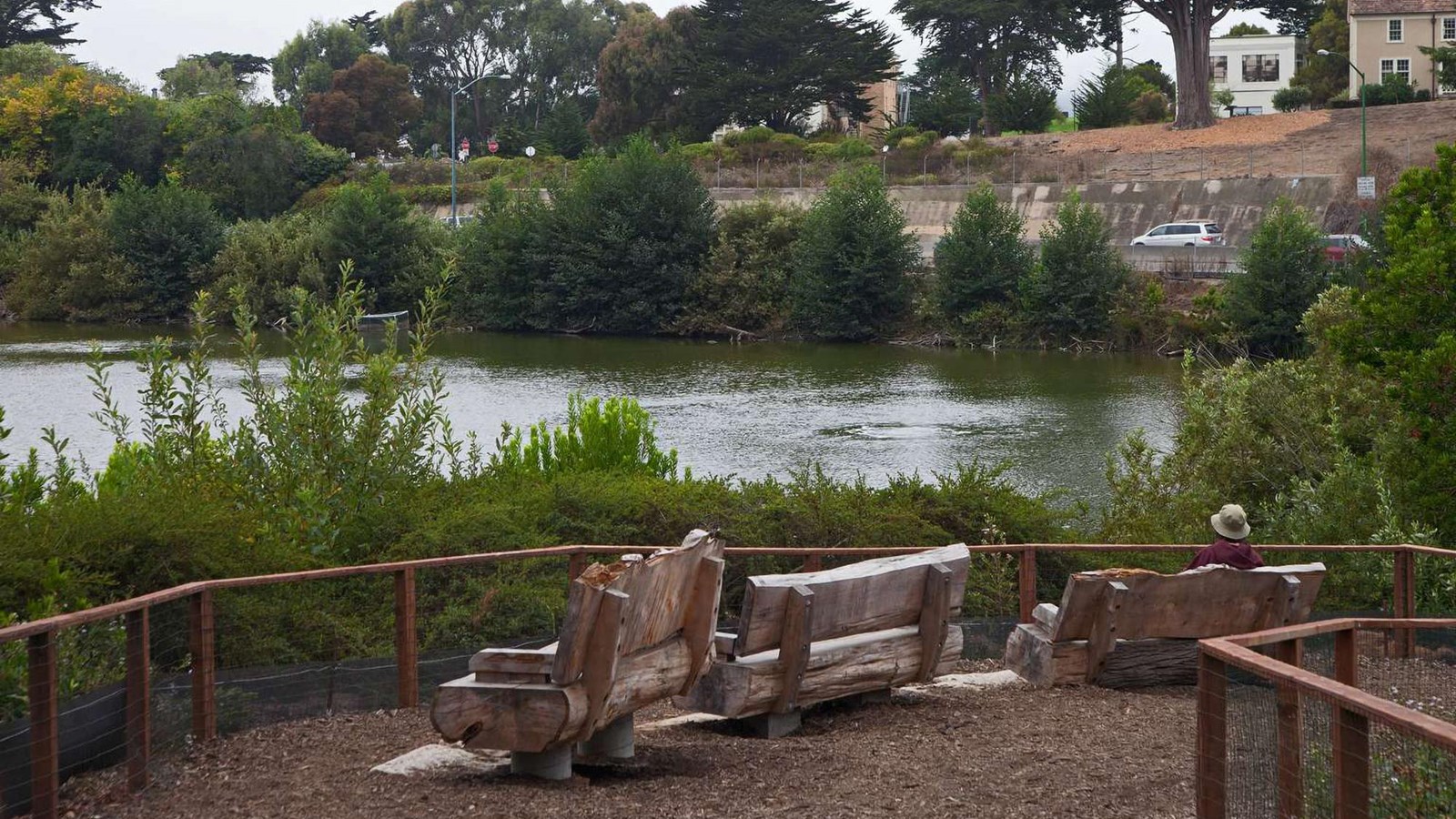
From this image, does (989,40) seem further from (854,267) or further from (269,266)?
(269,266)

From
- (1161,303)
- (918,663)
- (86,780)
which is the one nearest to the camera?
(86,780)

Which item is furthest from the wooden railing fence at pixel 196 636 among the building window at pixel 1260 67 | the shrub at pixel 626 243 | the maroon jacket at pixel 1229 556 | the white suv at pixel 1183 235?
the building window at pixel 1260 67

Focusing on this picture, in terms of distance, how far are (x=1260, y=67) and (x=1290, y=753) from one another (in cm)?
10138

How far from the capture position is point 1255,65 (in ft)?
327

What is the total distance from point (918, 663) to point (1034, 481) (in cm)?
1823

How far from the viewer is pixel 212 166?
8350 centimetres

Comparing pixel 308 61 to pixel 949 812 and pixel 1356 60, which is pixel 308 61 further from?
pixel 949 812

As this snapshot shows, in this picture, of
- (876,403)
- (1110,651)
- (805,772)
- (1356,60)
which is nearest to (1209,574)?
(1110,651)

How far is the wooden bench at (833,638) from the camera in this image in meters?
8.14

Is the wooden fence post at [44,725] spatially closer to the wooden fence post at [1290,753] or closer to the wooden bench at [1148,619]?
the wooden fence post at [1290,753]

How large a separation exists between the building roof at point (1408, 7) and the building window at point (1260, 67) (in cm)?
1697

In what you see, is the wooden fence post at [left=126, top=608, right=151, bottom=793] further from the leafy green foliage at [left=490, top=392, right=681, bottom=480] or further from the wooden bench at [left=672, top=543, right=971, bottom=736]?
the leafy green foliage at [left=490, top=392, right=681, bottom=480]

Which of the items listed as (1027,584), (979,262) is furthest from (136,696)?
(979,262)

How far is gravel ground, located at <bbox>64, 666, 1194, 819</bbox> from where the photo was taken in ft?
22.4
